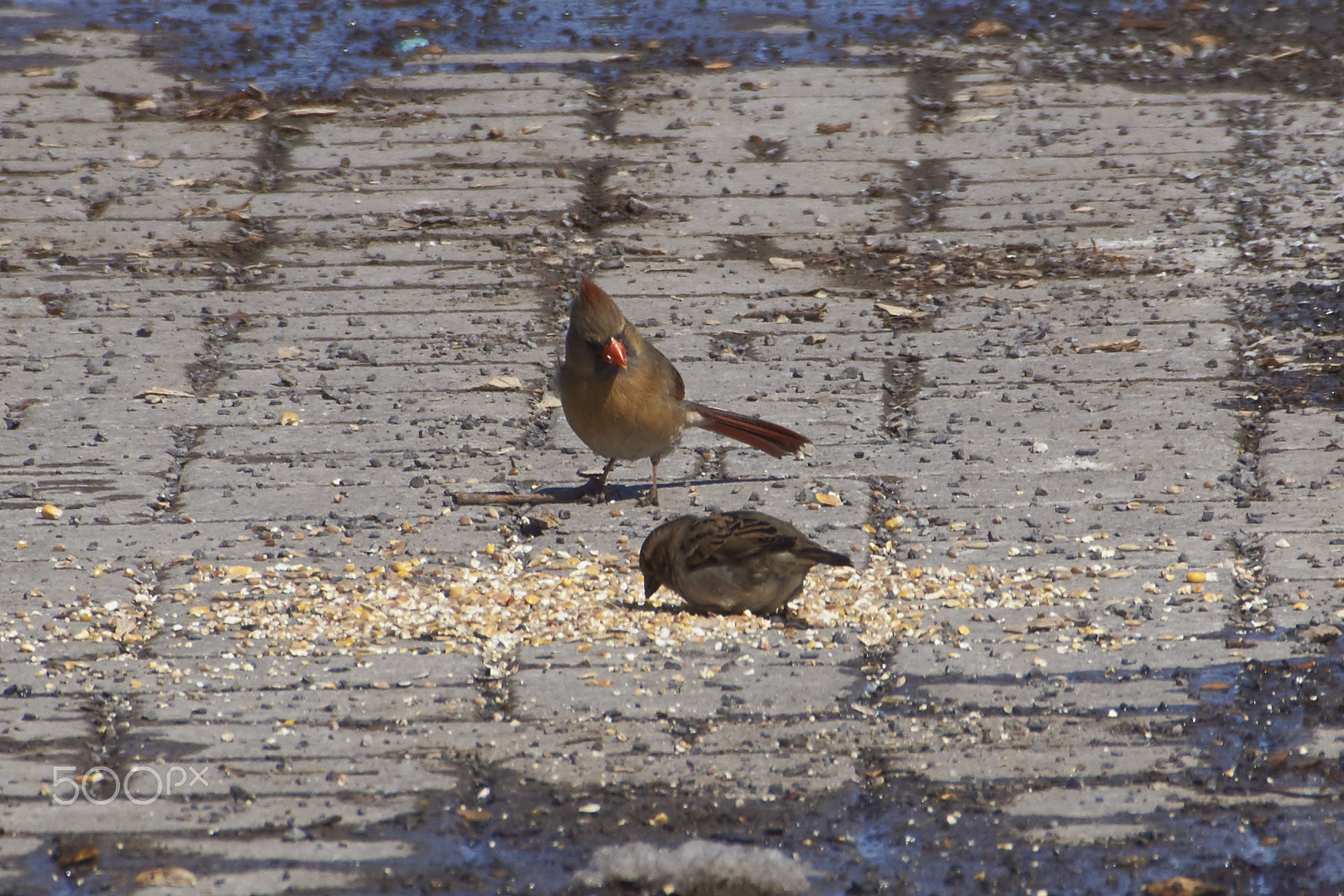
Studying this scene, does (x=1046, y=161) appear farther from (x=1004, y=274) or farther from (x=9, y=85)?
(x=9, y=85)

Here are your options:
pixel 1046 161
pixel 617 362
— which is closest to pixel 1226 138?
pixel 1046 161

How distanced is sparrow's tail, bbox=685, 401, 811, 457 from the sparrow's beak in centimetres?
33

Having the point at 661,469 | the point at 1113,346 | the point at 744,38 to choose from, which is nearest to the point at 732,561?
the point at 661,469

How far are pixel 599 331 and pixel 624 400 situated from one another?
232mm

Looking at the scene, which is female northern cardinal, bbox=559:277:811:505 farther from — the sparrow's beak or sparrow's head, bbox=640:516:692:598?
sparrow's head, bbox=640:516:692:598

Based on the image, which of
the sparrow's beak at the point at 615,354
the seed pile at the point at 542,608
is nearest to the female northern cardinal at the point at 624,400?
the sparrow's beak at the point at 615,354

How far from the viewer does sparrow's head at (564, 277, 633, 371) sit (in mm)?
4973

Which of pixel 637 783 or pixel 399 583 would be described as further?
pixel 399 583

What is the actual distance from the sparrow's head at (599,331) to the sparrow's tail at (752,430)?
334mm

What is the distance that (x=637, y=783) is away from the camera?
3.39 m

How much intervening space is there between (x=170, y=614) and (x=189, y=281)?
3046 mm

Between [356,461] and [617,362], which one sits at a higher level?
[617,362]

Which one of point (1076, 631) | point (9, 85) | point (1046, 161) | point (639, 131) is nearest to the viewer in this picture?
point (1076, 631)

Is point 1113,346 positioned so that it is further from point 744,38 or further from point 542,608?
point 744,38
